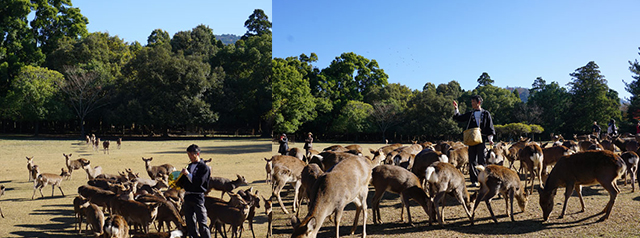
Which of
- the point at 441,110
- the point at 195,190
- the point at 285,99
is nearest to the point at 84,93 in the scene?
the point at 285,99

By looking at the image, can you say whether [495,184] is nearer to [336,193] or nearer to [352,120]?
[336,193]

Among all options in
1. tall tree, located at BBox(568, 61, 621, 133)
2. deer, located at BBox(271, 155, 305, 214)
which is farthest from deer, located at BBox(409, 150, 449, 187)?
tall tree, located at BBox(568, 61, 621, 133)

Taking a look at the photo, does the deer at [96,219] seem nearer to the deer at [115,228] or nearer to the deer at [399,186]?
the deer at [115,228]

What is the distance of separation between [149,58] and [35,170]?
→ 81.1 ft

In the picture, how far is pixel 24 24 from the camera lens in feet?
133

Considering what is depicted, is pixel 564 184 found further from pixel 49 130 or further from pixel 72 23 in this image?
pixel 72 23

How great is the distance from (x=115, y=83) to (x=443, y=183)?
39.6 m

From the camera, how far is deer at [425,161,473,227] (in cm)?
737

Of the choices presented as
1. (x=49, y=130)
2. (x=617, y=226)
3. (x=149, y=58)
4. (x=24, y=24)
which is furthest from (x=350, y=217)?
(x=24, y=24)

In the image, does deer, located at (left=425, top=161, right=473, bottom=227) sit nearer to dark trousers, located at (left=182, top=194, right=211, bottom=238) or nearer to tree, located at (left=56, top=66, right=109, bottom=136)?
dark trousers, located at (left=182, top=194, right=211, bottom=238)

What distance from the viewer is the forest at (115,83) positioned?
3030 cm

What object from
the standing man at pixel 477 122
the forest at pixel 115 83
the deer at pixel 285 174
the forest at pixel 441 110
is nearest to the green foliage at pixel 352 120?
the forest at pixel 441 110

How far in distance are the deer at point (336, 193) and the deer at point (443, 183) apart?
123cm

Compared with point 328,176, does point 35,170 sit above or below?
below
